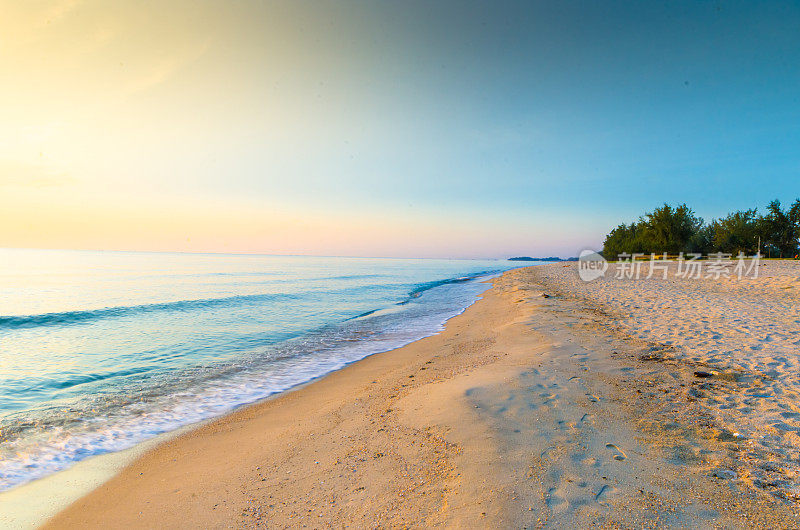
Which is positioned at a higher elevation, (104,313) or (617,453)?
(617,453)

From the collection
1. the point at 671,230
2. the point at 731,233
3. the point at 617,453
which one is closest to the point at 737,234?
the point at 731,233

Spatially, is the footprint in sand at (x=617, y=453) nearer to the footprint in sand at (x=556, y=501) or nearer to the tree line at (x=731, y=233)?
the footprint in sand at (x=556, y=501)

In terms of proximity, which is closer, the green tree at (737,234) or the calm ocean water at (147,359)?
the calm ocean water at (147,359)

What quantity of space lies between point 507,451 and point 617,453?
1260 millimetres

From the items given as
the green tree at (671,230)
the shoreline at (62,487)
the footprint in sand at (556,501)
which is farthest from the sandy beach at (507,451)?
the green tree at (671,230)

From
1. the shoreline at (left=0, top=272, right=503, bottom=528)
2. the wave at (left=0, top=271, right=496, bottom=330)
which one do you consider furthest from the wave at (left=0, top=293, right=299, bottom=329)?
the shoreline at (left=0, top=272, right=503, bottom=528)

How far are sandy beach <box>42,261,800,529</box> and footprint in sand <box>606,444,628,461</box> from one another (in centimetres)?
2

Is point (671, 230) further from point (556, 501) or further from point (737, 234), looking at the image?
point (556, 501)

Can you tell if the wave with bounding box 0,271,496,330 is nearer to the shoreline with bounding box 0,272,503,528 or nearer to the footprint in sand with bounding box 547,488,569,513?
the shoreline with bounding box 0,272,503,528

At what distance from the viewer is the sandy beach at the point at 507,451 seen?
3279 millimetres

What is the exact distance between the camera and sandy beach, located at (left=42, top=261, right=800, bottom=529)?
3.28 meters

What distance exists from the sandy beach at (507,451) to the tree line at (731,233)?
241 ft

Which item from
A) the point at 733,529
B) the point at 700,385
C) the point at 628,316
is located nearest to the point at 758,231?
the point at 628,316

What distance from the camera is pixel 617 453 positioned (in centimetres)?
409
